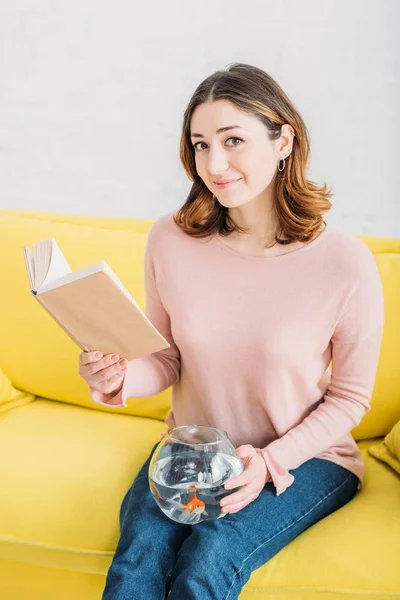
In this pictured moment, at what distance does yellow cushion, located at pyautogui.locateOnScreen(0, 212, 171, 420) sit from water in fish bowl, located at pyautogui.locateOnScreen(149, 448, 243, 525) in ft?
2.06

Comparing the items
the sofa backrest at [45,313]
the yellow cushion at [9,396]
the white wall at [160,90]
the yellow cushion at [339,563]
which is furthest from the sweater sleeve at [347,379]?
the white wall at [160,90]

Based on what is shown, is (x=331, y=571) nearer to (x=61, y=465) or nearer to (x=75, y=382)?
(x=61, y=465)

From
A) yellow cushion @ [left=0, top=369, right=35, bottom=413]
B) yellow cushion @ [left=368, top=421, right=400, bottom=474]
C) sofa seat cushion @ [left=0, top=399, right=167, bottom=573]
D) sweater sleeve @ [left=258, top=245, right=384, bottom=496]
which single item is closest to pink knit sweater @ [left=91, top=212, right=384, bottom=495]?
sweater sleeve @ [left=258, top=245, right=384, bottom=496]

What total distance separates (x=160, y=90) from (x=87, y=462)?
4.34 feet

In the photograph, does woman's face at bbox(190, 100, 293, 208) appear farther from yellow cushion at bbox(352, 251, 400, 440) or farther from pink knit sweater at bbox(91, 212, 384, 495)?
yellow cushion at bbox(352, 251, 400, 440)

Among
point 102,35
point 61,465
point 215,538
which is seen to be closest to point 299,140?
point 215,538

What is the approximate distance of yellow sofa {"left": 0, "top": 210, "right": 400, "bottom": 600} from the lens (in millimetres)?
1263

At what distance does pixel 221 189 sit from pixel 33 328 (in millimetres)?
756

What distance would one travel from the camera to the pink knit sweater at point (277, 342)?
1.36 metres

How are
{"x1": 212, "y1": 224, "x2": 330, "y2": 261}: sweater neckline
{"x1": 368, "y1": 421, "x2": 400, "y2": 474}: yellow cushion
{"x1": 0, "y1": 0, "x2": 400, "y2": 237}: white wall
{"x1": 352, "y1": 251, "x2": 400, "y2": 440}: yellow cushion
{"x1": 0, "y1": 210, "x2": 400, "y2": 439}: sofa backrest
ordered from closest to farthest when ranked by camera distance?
{"x1": 212, "y1": 224, "x2": 330, "y2": 261}: sweater neckline → {"x1": 368, "y1": 421, "x2": 400, "y2": 474}: yellow cushion → {"x1": 352, "y1": 251, "x2": 400, "y2": 440}: yellow cushion → {"x1": 0, "y1": 210, "x2": 400, "y2": 439}: sofa backrest → {"x1": 0, "y1": 0, "x2": 400, "y2": 237}: white wall

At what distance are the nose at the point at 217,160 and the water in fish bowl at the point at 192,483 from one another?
495mm

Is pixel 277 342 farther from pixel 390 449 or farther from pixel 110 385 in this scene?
pixel 390 449

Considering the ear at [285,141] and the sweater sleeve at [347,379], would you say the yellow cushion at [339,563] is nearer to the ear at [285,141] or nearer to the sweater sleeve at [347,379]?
the sweater sleeve at [347,379]

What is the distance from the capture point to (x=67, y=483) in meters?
1.51
